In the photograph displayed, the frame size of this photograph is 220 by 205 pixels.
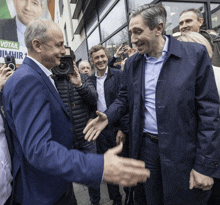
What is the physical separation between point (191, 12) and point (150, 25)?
1825mm

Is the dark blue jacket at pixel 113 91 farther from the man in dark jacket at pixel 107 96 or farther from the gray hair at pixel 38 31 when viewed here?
the gray hair at pixel 38 31

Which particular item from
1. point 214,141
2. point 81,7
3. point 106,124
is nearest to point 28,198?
point 106,124

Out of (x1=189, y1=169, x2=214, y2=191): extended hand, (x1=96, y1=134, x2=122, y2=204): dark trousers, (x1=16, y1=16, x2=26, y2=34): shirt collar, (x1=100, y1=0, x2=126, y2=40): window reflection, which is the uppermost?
(x1=100, y1=0, x2=126, y2=40): window reflection

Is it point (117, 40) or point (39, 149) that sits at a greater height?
point (117, 40)

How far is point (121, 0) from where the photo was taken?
5320 mm

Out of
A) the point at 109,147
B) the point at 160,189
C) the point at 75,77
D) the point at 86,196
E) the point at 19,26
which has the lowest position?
the point at 86,196

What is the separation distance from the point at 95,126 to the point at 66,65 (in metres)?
0.75

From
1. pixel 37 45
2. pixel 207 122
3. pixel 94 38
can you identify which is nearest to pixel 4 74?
pixel 37 45

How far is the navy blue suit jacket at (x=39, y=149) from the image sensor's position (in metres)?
0.74

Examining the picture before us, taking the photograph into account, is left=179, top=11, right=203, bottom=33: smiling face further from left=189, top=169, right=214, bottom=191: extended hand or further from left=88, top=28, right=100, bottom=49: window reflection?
left=88, top=28, right=100, bottom=49: window reflection

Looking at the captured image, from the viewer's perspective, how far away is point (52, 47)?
1.18 metres

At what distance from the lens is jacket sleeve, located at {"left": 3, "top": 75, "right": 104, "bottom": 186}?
74 cm

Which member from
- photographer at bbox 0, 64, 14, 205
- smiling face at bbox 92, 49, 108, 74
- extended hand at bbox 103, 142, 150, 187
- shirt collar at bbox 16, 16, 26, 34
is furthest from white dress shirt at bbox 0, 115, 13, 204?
smiling face at bbox 92, 49, 108, 74

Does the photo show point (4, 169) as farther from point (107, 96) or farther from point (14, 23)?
point (107, 96)
